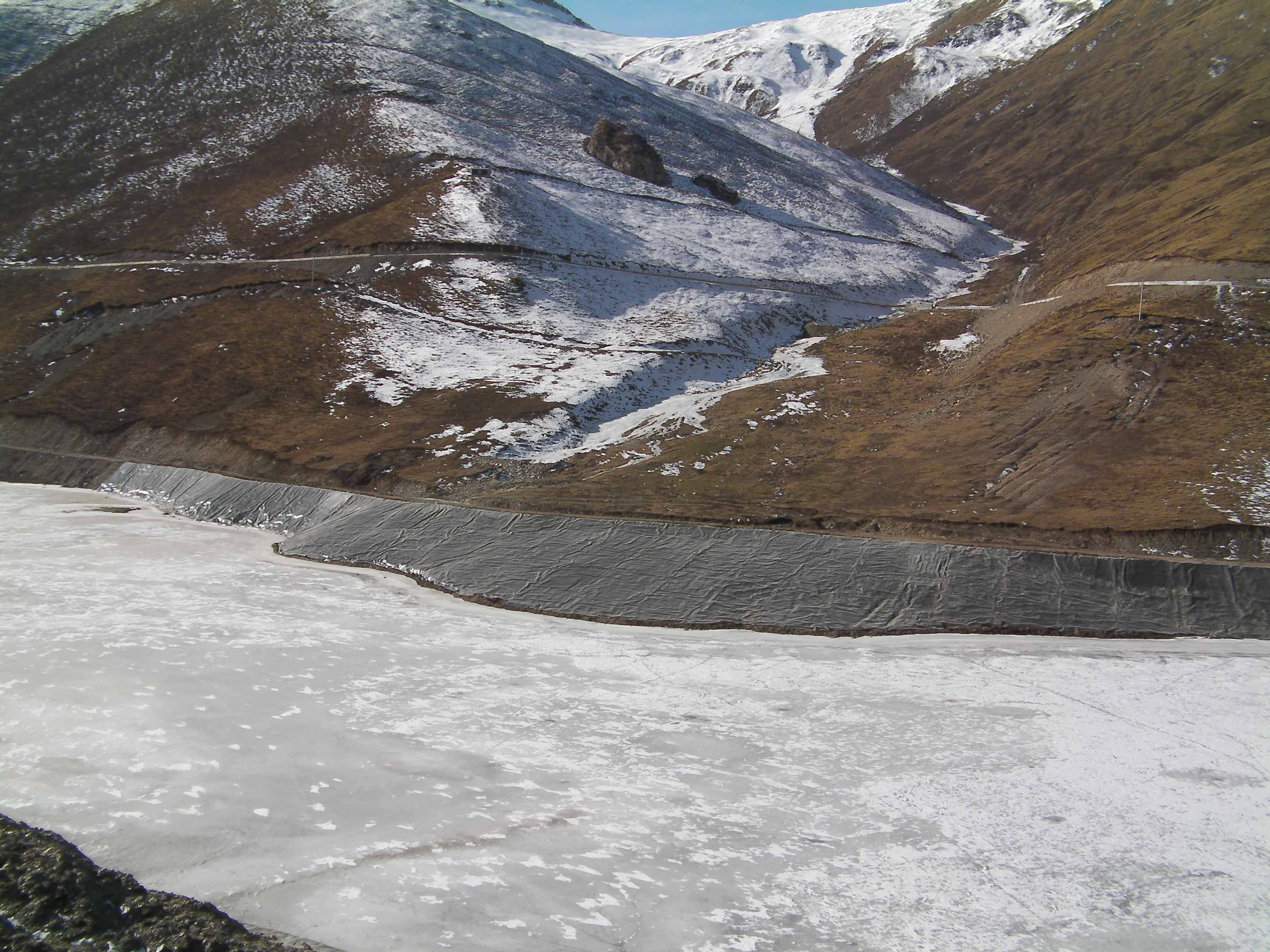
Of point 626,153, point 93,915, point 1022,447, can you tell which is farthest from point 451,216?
point 93,915

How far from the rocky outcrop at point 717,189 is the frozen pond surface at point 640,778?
193 ft

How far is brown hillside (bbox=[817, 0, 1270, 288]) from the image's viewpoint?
157 ft

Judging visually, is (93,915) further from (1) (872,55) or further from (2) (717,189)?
(1) (872,55)

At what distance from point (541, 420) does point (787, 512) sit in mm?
13884

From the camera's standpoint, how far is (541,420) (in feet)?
117

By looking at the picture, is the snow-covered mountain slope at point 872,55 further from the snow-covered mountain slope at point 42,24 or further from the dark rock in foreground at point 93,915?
the dark rock in foreground at point 93,915

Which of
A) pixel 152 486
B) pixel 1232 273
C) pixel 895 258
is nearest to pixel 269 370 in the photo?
pixel 152 486

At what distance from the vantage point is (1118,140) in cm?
10200

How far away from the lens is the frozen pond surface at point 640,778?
952 cm

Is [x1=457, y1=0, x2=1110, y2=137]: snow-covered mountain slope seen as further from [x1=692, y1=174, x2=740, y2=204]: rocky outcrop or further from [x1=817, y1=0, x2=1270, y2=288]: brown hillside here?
[x1=692, y1=174, x2=740, y2=204]: rocky outcrop

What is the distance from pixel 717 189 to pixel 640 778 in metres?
66.7

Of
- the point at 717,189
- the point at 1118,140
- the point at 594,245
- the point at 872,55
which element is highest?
the point at 872,55

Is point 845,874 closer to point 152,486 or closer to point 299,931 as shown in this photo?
point 299,931

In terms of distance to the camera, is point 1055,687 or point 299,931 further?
point 1055,687
